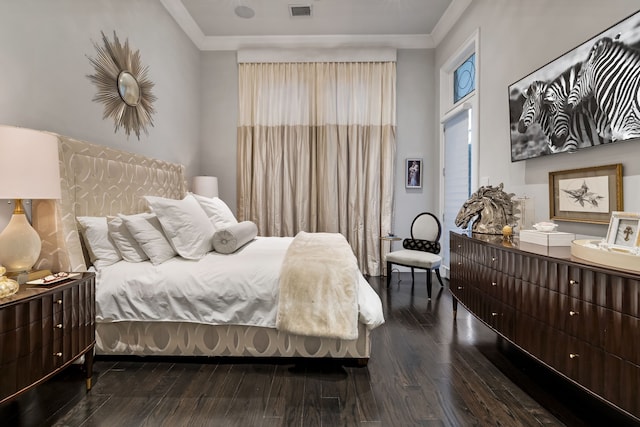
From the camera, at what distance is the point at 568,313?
62.3 inches

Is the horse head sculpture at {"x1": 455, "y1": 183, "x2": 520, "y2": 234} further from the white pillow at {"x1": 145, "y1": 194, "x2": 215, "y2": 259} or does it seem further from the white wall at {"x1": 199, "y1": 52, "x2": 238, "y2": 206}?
the white wall at {"x1": 199, "y1": 52, "x2": 238, "y2": 206}

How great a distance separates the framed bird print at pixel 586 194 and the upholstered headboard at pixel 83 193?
10.7ft

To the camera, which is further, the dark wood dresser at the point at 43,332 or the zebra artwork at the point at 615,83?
the zebra artwork at the point at 615,83

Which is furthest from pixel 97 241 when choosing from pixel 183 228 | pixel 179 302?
pixel 179 302

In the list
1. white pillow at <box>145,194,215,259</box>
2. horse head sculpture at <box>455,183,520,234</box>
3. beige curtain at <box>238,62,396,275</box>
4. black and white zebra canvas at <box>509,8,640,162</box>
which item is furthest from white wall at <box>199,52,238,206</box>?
black and white zebra canvas at <box>509,8,640,162</box>

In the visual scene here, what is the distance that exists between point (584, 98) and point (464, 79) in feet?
7.55

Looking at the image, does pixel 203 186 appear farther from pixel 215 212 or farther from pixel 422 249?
pixel 422 249

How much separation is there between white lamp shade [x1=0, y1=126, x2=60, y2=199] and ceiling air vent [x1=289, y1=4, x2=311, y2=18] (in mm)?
3159

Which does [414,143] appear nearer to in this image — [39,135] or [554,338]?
[554,338]

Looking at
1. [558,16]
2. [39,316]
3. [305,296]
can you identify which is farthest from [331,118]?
[39,316]

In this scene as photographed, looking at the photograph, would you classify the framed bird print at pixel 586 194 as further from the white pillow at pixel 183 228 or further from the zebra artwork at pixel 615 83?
the white pillow at pixel 183 228

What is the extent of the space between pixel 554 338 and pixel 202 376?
2.04m

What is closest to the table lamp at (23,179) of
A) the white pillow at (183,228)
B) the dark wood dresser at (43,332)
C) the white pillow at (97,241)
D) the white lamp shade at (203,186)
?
the dark wood dresser at (43,332)

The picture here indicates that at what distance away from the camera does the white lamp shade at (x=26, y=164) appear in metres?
1.51
